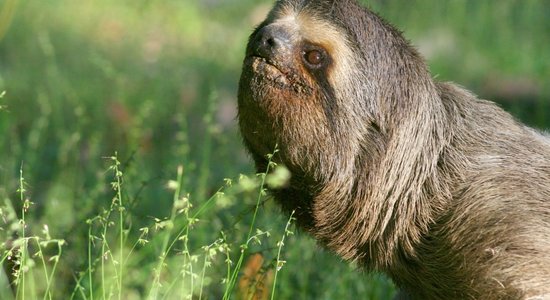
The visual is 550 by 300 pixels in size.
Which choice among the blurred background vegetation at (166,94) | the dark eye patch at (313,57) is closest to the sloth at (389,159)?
the dark eye patch at (313,57)

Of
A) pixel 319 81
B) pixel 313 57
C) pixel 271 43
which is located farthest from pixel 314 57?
pixel 271 43

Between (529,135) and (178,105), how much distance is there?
5185 millimetres

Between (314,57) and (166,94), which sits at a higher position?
(314,57)

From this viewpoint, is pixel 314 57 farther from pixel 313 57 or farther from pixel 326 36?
pixel 326 36

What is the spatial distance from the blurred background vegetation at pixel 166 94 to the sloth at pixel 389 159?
1152 mm

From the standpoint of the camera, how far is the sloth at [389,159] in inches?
187

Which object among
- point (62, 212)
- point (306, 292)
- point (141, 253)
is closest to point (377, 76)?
point (141, 253)

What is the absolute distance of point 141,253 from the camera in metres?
4.75

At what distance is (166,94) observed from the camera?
1027 cm

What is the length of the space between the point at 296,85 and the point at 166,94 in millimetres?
5631

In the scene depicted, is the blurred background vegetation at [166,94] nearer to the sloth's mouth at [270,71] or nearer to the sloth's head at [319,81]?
the sloth's head at [319,81]

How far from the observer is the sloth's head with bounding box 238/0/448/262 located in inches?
188

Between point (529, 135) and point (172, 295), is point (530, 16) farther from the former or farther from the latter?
point (172, 295)

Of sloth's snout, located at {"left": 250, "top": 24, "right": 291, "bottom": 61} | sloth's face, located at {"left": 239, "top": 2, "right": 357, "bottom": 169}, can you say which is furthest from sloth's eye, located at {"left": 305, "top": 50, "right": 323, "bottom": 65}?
sloth's snout, located at {"left": 250, "top": 24, "right": 291, "bottom": 61}
